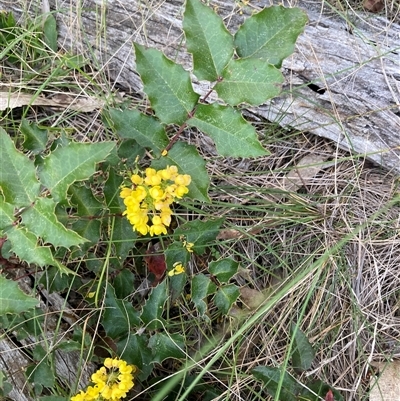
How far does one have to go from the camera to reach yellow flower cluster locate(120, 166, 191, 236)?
1286mm

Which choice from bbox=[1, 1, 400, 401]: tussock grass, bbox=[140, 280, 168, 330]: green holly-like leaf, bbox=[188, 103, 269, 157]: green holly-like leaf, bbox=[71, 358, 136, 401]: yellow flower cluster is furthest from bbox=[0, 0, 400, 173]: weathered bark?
bbox=[71, 358, 136, 401]: yellow flower cluster

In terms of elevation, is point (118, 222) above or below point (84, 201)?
below

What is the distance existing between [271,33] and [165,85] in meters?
0.31

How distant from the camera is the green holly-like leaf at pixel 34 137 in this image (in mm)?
1598

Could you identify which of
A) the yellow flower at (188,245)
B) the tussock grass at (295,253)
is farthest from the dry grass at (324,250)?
the yellow flower at (188,245)

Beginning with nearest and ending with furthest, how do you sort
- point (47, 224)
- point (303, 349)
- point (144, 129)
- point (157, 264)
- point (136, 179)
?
point (47, 224) → point (136, 179) → point (144, 129) → point (303, 349) → point (157, 264)

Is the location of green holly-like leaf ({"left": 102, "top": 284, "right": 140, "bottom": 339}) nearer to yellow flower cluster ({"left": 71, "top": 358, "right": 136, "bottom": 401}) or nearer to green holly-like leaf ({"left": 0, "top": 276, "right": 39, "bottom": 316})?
yellow flower cluster ({"left": 71, "top": 358, "right": 136, "bottom": 401})

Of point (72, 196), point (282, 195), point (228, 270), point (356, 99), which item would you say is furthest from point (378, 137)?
point (72, 196)

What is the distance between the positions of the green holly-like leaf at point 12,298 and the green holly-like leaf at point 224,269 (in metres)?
0.54

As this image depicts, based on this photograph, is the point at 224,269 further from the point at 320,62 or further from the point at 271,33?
the point at 320,62

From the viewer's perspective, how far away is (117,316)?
62.4 inches

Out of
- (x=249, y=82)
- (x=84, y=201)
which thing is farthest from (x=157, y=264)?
(x=249, y=82)

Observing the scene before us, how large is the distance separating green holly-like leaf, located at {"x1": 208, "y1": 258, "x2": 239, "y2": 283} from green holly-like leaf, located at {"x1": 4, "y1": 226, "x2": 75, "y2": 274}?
50cm

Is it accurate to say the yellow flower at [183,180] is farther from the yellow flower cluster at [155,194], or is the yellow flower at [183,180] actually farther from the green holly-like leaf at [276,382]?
the green holly-like leaf at [276,382]
